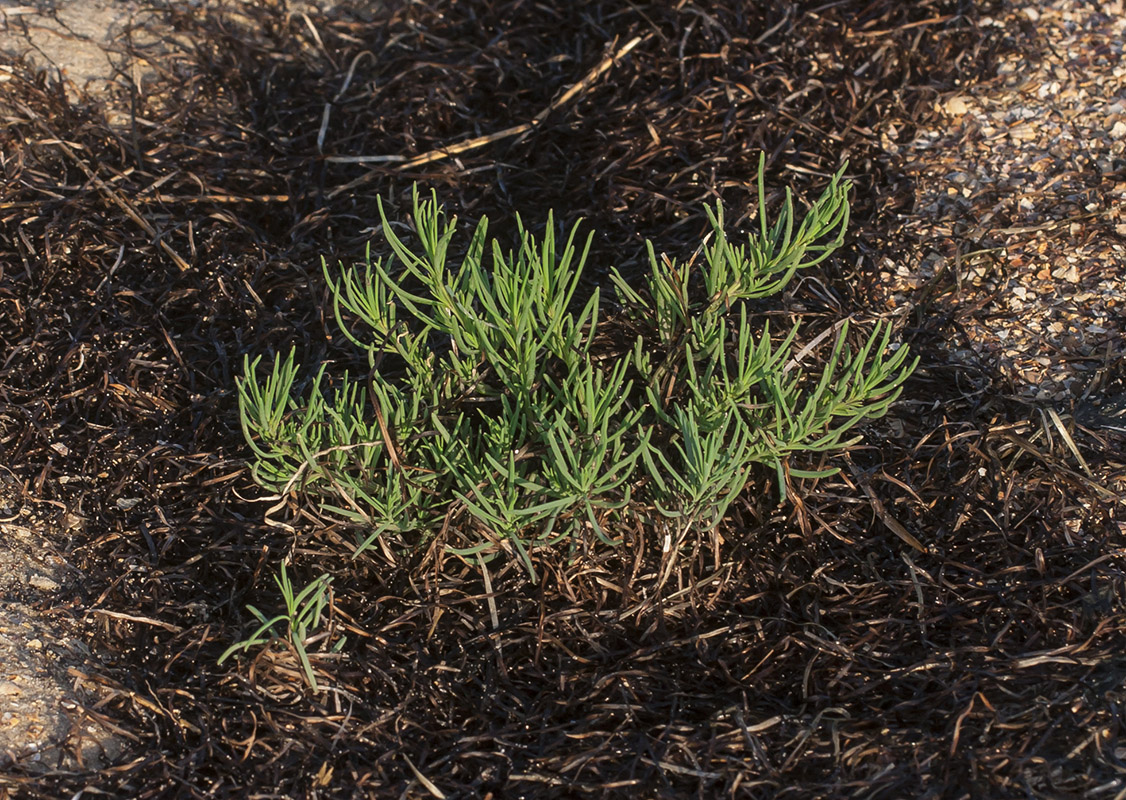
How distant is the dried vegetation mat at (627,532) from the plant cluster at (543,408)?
5.7 inches

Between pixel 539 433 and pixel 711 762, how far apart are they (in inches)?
27.2

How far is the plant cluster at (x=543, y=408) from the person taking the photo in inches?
71.5

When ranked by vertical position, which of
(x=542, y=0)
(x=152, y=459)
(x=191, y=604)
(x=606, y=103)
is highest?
(x=542, y=0)

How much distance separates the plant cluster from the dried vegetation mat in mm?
145

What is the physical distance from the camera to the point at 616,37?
2.94m

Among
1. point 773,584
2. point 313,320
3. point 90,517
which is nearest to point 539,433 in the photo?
point 773,584

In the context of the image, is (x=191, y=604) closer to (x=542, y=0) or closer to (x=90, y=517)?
(x=90, y=517)

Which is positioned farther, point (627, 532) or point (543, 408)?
point (627, 532)

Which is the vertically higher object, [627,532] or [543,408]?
[543,408]

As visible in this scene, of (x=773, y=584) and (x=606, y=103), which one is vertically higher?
(x=606, y=103)

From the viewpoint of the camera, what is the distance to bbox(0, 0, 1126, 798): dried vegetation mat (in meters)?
1.91

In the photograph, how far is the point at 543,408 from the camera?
6.39 feet

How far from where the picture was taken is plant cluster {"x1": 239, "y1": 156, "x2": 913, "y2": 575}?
1815 mm

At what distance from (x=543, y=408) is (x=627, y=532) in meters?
0.35
